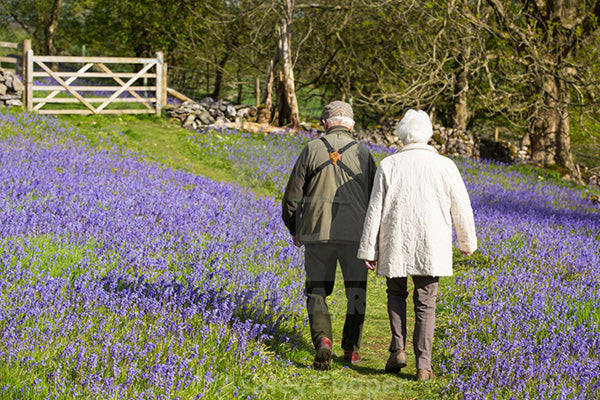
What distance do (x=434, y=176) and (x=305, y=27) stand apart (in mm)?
21457

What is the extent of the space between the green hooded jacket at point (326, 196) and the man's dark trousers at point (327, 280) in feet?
0.41

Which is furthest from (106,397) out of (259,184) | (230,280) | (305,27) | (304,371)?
(305,27)

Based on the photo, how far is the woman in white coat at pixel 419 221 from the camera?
15.3 ft

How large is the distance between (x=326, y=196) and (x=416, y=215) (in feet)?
2.39

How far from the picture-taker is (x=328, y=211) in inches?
193

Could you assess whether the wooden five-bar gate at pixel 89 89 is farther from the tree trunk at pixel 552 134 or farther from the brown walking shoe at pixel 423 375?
the brown walking shoe at pixel 423 375

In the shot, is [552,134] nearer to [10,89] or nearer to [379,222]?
[379,222]

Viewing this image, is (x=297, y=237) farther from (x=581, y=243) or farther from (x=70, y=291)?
(x=581, y=243)

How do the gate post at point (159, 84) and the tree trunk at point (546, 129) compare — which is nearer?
the tree trunk at point (546, 129)

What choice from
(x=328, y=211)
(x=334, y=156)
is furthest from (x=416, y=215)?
(x=334, y=156)

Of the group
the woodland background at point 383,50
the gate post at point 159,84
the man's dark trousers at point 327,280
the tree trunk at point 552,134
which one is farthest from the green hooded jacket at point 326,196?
the gate post at point 159,84

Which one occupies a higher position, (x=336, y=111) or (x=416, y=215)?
(x=336, y=111)

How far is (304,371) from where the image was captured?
491cm

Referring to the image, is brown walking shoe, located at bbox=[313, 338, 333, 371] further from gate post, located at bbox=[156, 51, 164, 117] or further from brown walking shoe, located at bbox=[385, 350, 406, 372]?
gate post, located at bbox=[156, 51, 164, 117]
